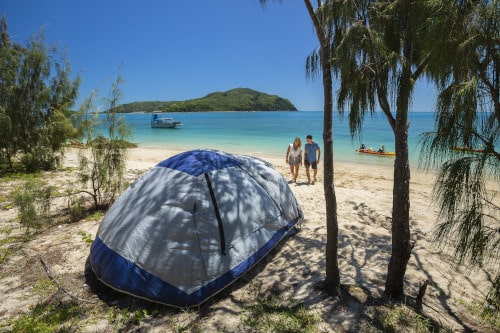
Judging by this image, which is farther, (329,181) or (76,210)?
(76,210)

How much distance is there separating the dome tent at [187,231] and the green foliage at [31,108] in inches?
329

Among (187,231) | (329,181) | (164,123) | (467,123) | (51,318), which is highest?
(164,123)

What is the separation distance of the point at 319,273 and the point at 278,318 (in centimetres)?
132

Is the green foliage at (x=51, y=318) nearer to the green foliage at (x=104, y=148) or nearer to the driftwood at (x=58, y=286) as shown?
the driftwood at (x=58, y=286)

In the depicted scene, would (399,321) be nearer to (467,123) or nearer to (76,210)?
(467,123)

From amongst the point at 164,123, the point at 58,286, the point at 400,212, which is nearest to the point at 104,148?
the point at 58,286

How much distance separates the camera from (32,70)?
11000 millimetres

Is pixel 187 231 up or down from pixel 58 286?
up

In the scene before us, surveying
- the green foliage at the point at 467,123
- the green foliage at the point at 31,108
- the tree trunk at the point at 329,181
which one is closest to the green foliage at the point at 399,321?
the tree trunk at the point at 329,181

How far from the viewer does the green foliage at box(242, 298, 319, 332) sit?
3.16m

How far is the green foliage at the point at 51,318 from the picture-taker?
314 cm

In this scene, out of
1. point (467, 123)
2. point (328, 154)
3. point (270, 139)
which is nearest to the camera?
point (467, 123)

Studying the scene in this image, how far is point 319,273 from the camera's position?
4387 millimetres

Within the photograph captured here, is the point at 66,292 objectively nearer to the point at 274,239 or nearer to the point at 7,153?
the point at 274,239
